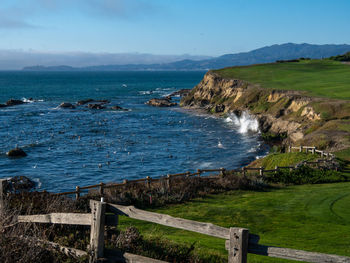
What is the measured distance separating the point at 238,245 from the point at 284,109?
172 ft

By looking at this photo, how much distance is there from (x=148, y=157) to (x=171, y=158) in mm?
2649

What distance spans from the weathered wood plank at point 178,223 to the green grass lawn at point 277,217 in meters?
2.67

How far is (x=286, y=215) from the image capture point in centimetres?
1745

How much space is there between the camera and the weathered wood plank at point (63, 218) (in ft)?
27.9

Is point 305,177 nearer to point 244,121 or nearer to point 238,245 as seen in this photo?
point 238,245

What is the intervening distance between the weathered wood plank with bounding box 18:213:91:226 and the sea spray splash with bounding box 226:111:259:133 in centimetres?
5295

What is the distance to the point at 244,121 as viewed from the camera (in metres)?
64.9

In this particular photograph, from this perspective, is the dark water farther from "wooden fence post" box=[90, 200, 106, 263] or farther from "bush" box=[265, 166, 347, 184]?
"wooden fence post" box=[90, 200, 106, 263]

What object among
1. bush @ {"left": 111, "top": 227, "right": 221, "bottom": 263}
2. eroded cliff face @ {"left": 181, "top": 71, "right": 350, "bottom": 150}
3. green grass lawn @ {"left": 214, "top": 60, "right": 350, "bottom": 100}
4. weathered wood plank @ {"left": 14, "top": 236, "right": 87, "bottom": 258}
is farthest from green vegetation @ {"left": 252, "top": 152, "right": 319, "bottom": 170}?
weathered wood plank @ {"left": 14, "top": 236, "right": 87, "bottom": 258}

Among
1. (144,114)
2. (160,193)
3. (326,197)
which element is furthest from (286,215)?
(144,114)

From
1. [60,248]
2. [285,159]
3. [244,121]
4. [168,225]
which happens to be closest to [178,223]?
[168,225]

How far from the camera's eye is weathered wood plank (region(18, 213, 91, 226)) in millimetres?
8505

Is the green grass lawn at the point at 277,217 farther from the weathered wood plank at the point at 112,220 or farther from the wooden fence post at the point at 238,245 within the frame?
the wooden fence post at the point at 238,245

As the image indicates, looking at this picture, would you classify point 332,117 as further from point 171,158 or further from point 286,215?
point 286,215
